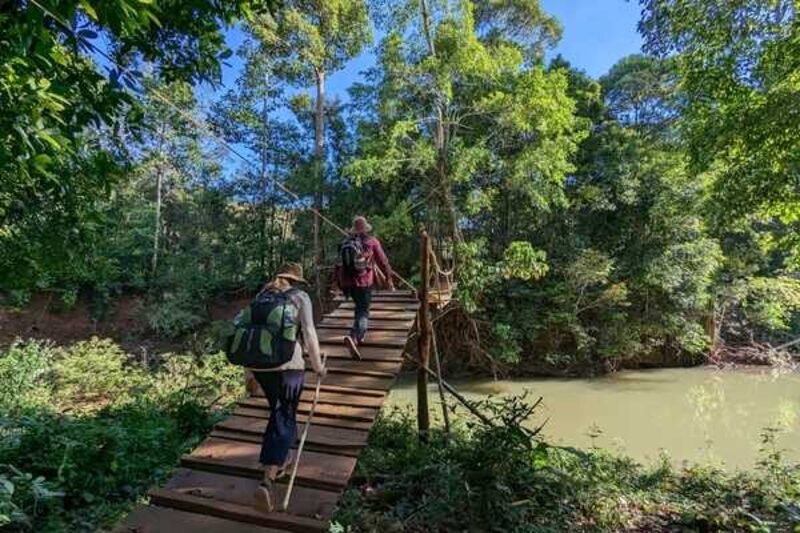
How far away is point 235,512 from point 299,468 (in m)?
0.42

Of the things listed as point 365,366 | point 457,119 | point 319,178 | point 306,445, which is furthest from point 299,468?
point 319,178

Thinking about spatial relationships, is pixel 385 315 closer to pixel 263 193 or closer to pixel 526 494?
pixel 526 494

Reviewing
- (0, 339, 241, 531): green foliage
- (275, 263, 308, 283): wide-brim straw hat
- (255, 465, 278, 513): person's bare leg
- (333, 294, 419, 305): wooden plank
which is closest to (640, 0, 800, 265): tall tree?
(333, 294, 419, 305): wooden plank

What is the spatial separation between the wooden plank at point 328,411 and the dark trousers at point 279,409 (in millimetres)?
704

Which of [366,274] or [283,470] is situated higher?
[366,274]

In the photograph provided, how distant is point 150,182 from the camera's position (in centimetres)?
1805

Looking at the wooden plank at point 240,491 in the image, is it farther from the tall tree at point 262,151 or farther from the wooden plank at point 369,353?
the tall tree at point 262,151

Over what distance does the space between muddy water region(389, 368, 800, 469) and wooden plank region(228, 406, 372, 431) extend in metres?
3.80

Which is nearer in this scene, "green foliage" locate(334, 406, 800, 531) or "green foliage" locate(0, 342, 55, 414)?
"green foliage" locate(334, 406, 800, 531)

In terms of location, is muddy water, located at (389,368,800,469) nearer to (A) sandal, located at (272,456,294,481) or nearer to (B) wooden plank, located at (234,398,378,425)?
(B) wooden plank, located at (234,398,378,425)

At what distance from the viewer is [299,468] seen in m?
2.74

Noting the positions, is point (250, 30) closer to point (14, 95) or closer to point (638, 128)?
point (638, 128)

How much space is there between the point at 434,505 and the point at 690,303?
1225 centimetres

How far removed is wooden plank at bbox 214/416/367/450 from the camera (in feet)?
9.80
